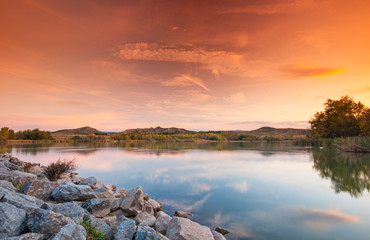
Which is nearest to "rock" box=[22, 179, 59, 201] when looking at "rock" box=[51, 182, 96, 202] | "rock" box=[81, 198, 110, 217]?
"rock" box=[51, 182, 96, 202]

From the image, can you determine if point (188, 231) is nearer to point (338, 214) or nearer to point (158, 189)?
point (338, 214)

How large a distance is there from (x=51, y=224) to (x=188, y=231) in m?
2.57

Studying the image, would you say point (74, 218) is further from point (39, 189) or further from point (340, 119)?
point (340, 119)

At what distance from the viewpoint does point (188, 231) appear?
4.71 metres

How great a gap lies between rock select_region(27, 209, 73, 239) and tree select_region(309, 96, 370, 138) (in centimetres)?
4932

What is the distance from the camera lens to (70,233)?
3.30 m

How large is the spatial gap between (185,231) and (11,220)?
305cm

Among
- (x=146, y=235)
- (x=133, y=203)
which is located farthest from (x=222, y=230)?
(x=146, y=235)

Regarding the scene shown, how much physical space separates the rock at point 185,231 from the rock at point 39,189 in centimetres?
390

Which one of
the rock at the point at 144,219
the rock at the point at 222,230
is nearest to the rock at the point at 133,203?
the rock at the point at 144,219

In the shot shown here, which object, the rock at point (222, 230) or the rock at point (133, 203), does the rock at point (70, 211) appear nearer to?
the rock at point (133, 203)

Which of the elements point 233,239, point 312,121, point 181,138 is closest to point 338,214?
point 233,239

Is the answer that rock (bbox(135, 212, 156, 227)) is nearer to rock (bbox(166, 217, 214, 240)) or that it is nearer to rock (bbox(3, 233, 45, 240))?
rock (bbox(166, 217, 214, 240))

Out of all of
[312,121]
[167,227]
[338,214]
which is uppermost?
[312,121]
